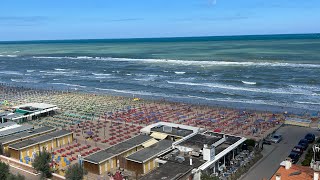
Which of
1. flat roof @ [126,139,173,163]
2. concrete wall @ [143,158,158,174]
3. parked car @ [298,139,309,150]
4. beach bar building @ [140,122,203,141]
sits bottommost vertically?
parked car @ [298,139,309,150]

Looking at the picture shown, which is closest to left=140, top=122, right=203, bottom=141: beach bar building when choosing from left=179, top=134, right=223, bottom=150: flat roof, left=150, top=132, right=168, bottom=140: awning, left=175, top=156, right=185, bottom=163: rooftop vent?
left=150, top=132, right=168, bottom=140: awning

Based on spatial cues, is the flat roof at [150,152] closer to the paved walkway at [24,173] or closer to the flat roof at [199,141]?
the flat roof at [199,141]

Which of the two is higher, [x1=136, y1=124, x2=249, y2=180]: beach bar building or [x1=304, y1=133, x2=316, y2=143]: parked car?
[x1=136, y1=124, x2=249, y2=180]: beach bar building

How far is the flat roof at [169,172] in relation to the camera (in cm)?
2102

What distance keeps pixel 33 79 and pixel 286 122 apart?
212ft

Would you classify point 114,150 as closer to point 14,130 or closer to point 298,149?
point 14,130

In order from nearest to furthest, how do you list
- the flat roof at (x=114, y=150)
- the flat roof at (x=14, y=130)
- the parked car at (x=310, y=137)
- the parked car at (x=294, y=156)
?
the flat roof at (x=114, y=150), the parked car at (x=294, y=156), the parked car at (x=310, y=137), the flat roof at (x=14, y=130)

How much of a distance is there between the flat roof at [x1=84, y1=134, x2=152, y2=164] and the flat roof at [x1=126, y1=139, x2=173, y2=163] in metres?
1.67

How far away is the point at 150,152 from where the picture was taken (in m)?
26.7

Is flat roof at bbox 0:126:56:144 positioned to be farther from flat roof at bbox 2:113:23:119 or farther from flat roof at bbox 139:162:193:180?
flat roof at bbox 139:162:193:180

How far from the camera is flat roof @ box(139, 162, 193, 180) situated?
68.9 feet

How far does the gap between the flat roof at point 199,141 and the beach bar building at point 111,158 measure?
3.73 metres

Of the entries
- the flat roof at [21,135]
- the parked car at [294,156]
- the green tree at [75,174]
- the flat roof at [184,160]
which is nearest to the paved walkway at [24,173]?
the green tree at [75,174]

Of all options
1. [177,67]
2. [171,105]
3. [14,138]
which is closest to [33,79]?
[177,67]
